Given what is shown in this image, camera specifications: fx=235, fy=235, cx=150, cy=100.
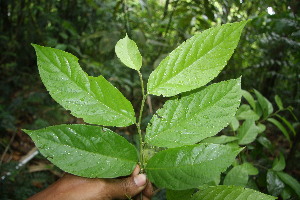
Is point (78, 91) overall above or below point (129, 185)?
above

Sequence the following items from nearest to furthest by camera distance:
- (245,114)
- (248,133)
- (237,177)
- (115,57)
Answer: (237,177), (248,133), (245,114), (115,57)

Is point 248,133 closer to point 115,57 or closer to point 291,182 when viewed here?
point 291,182

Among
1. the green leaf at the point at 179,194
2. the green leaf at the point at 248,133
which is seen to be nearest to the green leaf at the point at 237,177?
the green leaf at the point at 248,133

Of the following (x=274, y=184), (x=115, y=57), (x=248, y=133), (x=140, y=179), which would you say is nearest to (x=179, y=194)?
(x=140, y=179)

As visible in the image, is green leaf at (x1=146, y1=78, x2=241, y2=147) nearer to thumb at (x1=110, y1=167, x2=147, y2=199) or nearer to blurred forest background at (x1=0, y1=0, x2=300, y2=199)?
thumb at (x1=110, y1=167, x2=147, y2=199)

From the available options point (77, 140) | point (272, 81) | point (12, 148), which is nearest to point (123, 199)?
point (77, 140)

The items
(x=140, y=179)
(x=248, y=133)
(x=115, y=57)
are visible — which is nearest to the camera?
(x=140, y=179)

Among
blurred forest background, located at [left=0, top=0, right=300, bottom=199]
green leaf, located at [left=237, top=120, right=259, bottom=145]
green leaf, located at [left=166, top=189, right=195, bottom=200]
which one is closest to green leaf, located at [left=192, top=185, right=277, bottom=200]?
green leaf, located at [left=166, top=189, right=195, bottom=200]

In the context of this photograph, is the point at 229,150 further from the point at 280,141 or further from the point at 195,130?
the point at 280,141
